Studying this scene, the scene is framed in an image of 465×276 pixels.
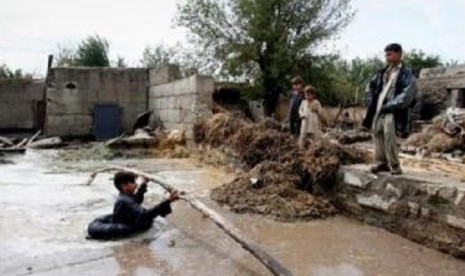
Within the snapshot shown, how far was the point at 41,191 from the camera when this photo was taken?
9422 mm

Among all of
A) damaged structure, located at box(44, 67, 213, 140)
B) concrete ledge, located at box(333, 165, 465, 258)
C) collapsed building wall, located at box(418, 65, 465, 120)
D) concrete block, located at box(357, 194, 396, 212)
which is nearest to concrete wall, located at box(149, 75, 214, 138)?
damaged structure, located at box(44, 67, 213, 140)

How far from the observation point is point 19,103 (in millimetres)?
21688

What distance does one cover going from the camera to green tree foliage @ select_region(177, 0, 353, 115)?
22.3 meters

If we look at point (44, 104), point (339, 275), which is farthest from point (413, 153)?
point (44, 104)

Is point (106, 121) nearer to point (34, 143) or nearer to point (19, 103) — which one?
point (34, 143)

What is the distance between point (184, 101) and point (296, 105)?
622 cm

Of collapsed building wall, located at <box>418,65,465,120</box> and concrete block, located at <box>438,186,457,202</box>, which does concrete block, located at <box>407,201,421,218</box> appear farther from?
collapsed building wall, located at <box>418,65,465,120</box>

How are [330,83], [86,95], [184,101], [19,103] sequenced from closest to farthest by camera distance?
[184,101] < [86,95] < [19,103] < [330,83]

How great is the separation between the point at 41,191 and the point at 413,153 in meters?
7.18

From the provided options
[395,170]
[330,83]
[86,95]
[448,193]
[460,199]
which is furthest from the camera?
[330,83]

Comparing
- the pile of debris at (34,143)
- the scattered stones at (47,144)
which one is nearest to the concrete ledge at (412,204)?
the pile of debris at (34,143)

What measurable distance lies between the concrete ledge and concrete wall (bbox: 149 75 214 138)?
24.0ft

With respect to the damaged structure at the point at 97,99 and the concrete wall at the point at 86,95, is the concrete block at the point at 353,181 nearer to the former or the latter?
the damaged structure at the point at 97,99

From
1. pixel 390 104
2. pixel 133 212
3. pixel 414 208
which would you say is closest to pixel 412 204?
pixel 414 208
